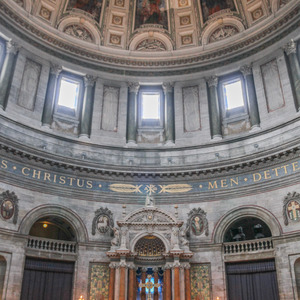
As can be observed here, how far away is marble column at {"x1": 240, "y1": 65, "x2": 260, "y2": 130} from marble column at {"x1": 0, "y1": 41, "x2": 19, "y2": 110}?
52.2 ft

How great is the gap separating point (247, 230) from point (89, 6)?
20738mm

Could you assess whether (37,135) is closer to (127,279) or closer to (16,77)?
(16,77)

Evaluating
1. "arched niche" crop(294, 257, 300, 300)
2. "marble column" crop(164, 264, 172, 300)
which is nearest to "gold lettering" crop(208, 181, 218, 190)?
"marble column" crop(164, 264, 172, 300)

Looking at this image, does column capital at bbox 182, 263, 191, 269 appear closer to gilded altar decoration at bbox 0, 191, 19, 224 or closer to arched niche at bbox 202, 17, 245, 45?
gilded altar decoration at bbox 0, 191, 19, 224

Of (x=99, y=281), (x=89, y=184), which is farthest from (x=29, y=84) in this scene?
(x=99, y=281)

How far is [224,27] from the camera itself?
30453 millimetres

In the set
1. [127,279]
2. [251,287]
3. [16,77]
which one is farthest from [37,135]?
[251,287]

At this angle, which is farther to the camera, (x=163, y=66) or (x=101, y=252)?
(x=163, y=66)

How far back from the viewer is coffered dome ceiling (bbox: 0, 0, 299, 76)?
1076 inches

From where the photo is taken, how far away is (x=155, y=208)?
23703 millimetres

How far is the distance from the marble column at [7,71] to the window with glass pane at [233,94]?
49.1ft

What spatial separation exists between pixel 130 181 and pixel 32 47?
11.6 meters

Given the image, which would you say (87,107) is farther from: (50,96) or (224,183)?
(224,183)

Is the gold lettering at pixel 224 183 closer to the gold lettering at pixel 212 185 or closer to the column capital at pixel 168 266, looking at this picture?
the gold lettering at pixel 212 185
